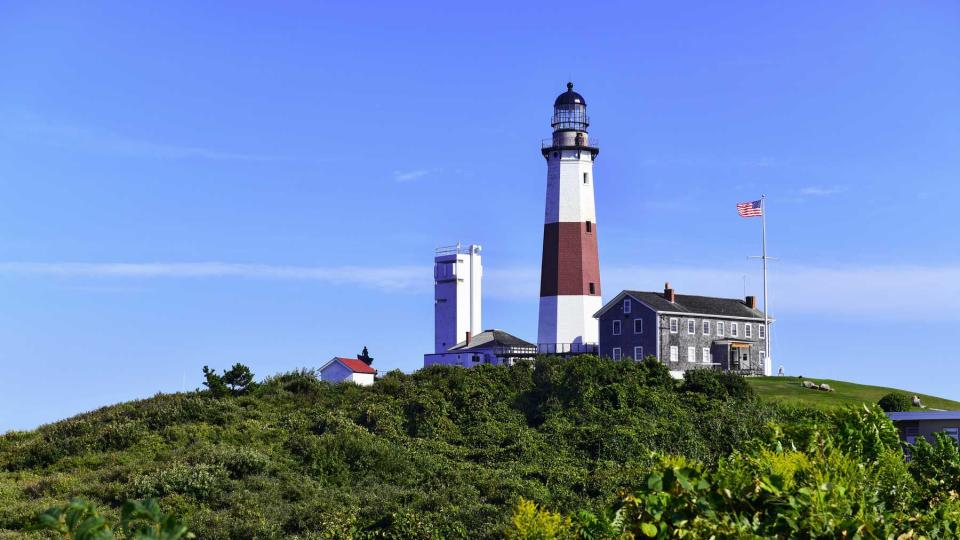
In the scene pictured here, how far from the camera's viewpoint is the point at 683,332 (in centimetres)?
6328

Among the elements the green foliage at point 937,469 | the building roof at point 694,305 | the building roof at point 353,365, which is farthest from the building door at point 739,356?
the green foliage at point 937,469

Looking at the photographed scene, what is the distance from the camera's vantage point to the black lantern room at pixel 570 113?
65.8m

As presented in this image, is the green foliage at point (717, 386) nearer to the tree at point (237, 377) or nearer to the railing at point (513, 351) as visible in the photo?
the tree at point (237, 377)

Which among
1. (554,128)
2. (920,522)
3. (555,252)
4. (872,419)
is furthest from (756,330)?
(920,522)

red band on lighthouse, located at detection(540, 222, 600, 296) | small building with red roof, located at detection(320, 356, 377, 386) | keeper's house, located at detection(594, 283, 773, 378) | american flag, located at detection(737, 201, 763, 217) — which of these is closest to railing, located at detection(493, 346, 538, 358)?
red band on lighthouse, located at detection(540, 222, 600, 296)

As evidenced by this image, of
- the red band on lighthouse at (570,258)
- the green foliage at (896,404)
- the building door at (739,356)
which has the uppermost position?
the red band on lighthouse at (570,258)

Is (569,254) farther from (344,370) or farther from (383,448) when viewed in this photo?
(383,448)

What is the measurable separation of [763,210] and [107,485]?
4543cm

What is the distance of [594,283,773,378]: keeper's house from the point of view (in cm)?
6219

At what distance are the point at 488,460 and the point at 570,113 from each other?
135 feet

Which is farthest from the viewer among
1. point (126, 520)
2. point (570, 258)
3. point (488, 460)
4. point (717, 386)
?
point (570, 258)

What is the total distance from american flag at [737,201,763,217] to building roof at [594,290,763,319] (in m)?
7.17

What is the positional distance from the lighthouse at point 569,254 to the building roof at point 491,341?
336 inches

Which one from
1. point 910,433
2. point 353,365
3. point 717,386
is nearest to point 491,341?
point 353,365
